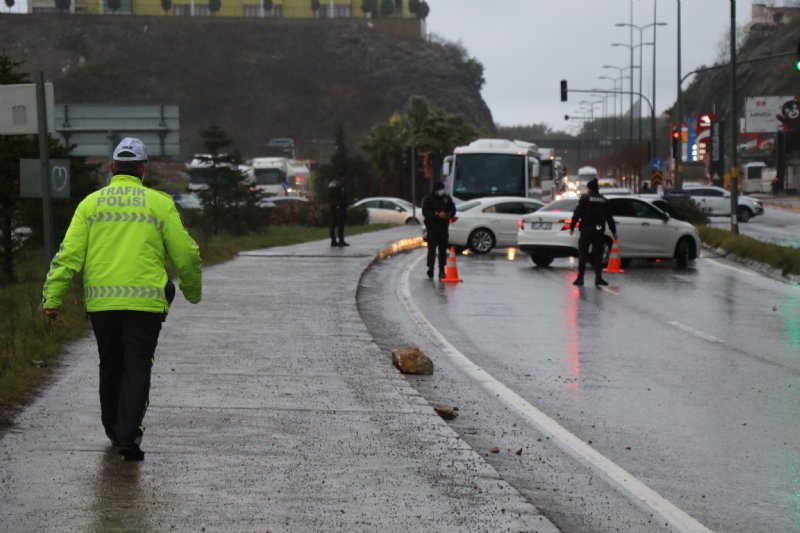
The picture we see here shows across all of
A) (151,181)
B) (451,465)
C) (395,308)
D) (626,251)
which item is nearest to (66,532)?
(451,465)

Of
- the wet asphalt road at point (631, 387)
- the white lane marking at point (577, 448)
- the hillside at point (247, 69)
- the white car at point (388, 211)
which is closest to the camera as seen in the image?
the white lane marking at point (577, 448)

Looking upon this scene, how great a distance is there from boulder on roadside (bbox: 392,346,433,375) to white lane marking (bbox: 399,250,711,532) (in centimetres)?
41

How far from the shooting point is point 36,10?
188 metres

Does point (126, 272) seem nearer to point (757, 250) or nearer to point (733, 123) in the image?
point (757, 250)

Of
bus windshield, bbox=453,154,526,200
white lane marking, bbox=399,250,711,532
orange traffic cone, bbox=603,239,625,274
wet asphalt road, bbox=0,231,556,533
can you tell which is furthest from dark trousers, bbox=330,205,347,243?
wet asphalt road, bbox=0,231,556,533

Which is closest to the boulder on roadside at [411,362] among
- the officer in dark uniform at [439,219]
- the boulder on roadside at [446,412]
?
the boulder on roadside at [446,412]

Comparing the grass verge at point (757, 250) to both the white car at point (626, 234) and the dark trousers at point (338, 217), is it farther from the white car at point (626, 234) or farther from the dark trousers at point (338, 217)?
the dark trousers at point (338, 217)

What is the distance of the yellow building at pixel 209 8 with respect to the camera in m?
189

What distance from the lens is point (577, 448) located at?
30.8 feet

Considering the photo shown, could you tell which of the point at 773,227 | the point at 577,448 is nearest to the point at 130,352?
the point at 577,448

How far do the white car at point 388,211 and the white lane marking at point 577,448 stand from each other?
150ft

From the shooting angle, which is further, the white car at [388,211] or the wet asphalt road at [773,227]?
the white car at [388,211]

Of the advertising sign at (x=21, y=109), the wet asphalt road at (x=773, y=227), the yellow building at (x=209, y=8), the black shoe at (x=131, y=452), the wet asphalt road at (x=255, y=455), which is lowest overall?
the wet asphalt road at (x=773, y=227)

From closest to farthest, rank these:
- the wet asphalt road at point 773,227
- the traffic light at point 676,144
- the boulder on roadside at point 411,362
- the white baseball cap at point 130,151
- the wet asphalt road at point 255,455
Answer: the wet asphalt road at point 255,455
the white baseball cap at point 130,151
the boulder on roadside at point 411,362
the wet asphalt road at point 773,227
the traffic light at point 676,144
